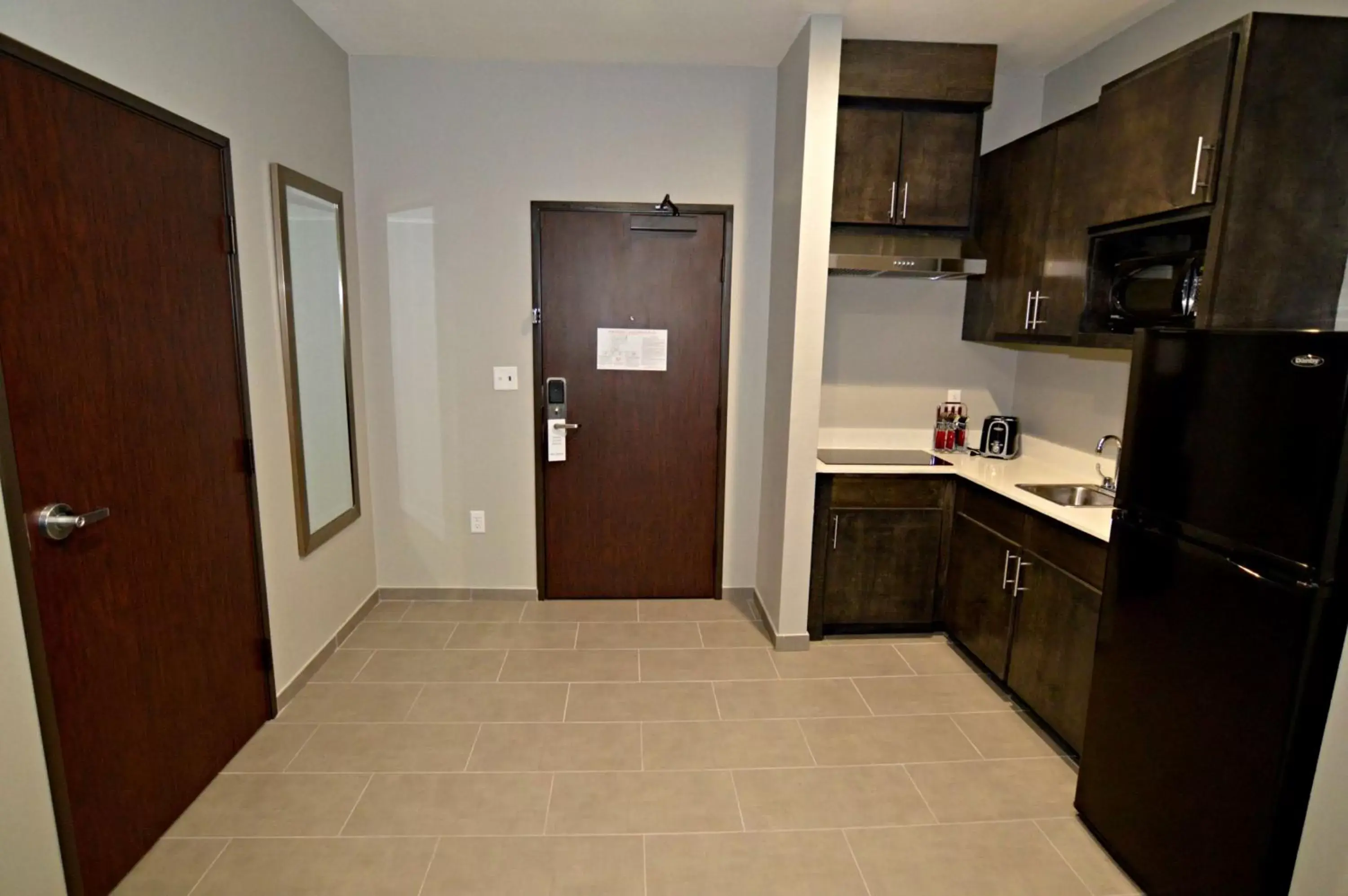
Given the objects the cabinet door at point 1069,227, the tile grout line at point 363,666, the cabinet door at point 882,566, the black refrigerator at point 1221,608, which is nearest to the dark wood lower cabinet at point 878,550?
the cabinet door at point 882,566

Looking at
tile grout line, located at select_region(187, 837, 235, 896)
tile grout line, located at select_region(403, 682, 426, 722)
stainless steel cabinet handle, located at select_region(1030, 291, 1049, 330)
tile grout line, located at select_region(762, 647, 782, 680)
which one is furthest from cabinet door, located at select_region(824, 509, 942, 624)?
tile grout line, located at select_region(187, 837, 235, 896)

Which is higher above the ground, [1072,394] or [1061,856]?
[1072,394]

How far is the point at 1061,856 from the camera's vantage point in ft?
6.69

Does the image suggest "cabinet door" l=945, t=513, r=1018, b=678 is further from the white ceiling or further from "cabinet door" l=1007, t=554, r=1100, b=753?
the white ceiling

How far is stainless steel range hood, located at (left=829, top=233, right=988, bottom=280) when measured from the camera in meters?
3.08

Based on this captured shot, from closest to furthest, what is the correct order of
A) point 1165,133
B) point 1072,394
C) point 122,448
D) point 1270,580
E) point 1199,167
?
point 1270,580, point 122,448, point 1199,167, point 1165,133, point 1072,394

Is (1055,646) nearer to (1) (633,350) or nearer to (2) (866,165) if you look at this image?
(2) (866,165)

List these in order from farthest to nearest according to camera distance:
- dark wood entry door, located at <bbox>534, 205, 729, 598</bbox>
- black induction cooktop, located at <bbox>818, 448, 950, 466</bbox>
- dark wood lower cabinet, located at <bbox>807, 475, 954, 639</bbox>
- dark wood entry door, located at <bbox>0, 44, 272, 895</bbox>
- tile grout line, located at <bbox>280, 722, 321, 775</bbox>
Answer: dark wood entry door, located at <bbox>534, 205, 729, 598</bbox>
black induction cooktop, located at <bbox>818, 448, 950, 466</bbox>
dark wood lower cabinet, located at <bbox>807, 475, 954, 639</bbox>
tile grout line, located at <bbox>280, 722, 321, 775</bbox>
dark wood entry door, located at <bbox>0, 44, 272, 895</bbox>

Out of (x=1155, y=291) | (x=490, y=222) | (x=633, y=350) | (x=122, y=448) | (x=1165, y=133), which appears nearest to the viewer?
(x=122, y=448)

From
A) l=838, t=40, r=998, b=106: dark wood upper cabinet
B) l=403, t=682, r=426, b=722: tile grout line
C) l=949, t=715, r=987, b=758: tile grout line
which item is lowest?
l=403, t=682, r=426, b=722: tile grout line

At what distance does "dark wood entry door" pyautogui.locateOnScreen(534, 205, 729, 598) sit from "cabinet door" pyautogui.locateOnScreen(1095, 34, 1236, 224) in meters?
1.69

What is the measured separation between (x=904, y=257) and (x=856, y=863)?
243 cm

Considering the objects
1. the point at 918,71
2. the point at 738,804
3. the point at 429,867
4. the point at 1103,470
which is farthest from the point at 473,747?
the point at 918,71

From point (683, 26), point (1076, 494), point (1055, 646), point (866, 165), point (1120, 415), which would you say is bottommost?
point (1055, 646)
